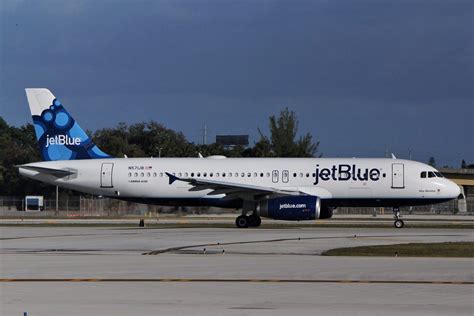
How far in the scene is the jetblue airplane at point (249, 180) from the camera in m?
47.1

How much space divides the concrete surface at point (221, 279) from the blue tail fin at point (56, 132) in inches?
753

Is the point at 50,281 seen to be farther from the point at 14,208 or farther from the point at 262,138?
the point at 262,138

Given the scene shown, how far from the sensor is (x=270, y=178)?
161 ft

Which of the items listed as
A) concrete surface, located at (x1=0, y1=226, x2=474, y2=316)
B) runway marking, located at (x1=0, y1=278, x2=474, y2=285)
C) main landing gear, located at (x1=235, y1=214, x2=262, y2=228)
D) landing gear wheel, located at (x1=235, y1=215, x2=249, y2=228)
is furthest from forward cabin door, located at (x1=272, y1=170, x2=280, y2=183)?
runway marking, located at (x1=0, y1=278, x2=474, y2=285)

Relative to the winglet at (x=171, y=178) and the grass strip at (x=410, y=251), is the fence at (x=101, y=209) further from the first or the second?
the grass strip at (x=410, y=251)

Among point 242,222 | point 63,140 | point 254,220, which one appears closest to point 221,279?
point 242,222

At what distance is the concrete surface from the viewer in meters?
15.8

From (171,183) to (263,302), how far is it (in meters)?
33.5

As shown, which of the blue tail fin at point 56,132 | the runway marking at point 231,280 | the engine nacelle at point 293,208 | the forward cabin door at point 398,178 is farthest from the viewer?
the blue tail fin at point 56,132

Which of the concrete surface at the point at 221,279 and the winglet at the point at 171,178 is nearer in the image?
the concrete surface at the point at 221,279

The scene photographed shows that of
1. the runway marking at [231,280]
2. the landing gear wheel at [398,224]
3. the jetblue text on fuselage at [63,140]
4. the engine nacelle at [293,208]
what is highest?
the jetblue text on fuselage at [63,140]

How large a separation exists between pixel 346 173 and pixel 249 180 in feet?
16.1

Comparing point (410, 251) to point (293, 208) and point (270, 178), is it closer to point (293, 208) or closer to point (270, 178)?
point (293, 208)

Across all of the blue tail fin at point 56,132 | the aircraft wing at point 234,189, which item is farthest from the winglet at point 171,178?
the blue tail fin at point 56,132
